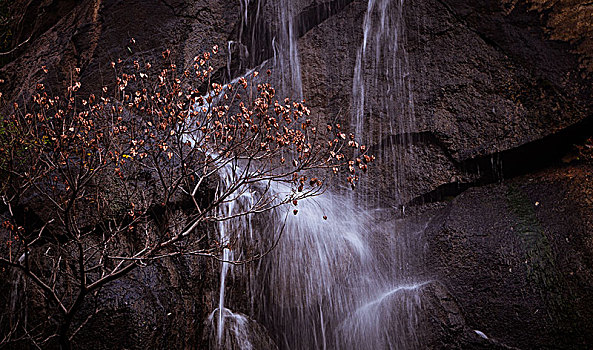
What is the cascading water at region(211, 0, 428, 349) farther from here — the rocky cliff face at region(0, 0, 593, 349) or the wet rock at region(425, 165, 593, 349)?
the wet rock at region(425, 165, 593, 349)

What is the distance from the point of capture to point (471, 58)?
6621 millimetres

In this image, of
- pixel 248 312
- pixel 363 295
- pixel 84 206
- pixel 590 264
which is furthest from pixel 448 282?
pixel 84 206

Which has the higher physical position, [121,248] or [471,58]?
[471,58]

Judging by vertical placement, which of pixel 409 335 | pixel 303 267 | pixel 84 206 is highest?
pixel 84 206

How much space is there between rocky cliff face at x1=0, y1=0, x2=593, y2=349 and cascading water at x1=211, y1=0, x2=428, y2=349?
18 cm

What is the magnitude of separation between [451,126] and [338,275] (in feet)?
8.71

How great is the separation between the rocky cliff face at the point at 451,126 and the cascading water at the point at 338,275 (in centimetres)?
18

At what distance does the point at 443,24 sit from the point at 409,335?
15.1 ft

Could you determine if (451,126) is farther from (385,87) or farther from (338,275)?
(338,275)

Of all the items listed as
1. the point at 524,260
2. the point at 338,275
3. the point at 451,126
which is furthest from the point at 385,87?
the point at 524,260

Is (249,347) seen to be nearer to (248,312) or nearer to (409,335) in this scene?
(248,312)

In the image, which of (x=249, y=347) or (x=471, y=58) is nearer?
(x=249, y=347)

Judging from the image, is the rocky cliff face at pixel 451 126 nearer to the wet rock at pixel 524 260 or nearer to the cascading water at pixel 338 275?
the wet rock at pixel 524 260

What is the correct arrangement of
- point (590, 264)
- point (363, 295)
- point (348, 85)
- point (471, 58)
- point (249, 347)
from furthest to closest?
point (348, 85) < point (471, 58) < point (363, 295) < point (249, 347) < point (590, 264)
